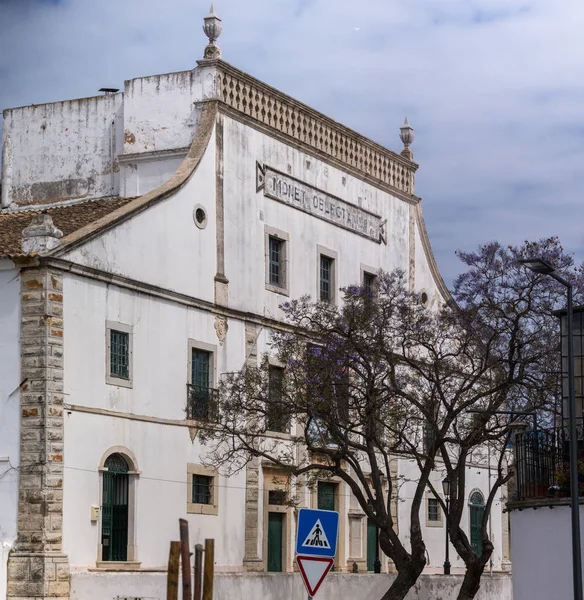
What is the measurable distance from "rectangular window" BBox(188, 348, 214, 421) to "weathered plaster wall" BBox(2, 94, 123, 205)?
16.9 feet

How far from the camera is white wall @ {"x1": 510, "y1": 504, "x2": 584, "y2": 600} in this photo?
2181cm

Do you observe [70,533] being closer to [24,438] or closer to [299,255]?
[24,438]

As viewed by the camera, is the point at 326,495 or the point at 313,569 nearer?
the point at 313,569

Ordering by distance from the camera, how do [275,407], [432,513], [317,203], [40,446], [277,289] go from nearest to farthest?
[40,446] < [275,407] < [277,289] < [317,203] < [432,513]

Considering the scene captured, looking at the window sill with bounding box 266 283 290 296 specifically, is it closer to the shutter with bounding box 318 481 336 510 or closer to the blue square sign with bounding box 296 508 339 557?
the shutter with bounding box 318 481 336 510

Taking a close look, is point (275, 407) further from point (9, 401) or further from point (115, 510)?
point (9, 401)

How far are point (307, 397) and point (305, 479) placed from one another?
19.1 ft

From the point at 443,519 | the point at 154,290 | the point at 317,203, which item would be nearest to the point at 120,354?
the point at 154,290

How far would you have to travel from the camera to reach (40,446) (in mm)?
26500

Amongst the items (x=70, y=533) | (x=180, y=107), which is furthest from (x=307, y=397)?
(x=180, y=107)

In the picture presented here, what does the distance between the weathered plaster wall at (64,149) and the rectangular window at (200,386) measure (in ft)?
16.9

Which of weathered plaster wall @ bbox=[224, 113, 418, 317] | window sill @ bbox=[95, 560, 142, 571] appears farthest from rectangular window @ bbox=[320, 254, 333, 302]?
window sill @ bbox=[95, 560, 142, 571]

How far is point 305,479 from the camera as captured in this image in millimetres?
34719

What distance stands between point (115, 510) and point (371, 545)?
11.1 metres
